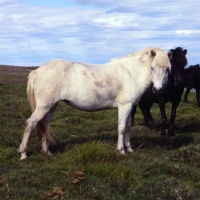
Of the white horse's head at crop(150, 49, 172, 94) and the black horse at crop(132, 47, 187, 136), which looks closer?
the white horse's head at crop(150, 49, 172, 94)

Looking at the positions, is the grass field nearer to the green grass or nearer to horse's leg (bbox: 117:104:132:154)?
the green grass

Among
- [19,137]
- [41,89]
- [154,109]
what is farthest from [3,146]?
[154,109]

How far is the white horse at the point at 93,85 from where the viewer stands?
9.02 meters

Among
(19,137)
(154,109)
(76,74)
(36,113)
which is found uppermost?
(76,74)

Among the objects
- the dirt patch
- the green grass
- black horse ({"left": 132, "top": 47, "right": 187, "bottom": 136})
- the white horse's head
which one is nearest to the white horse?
the white horse's head

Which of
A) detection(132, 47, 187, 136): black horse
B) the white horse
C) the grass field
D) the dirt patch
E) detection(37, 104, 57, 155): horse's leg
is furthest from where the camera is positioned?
the dirt patch

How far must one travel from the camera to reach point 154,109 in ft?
61.6

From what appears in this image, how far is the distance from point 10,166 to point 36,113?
1316 mm

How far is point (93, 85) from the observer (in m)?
9.24

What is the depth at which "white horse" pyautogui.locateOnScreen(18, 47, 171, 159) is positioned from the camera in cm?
902

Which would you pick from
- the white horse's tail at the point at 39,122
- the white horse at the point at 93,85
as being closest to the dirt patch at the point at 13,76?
the white horse's tail at the point at 39,122

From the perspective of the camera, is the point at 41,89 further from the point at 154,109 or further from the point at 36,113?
the point at 154,109

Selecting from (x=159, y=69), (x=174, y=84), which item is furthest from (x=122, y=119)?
(x=174, y=84)

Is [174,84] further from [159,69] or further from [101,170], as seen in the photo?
[101,170]
